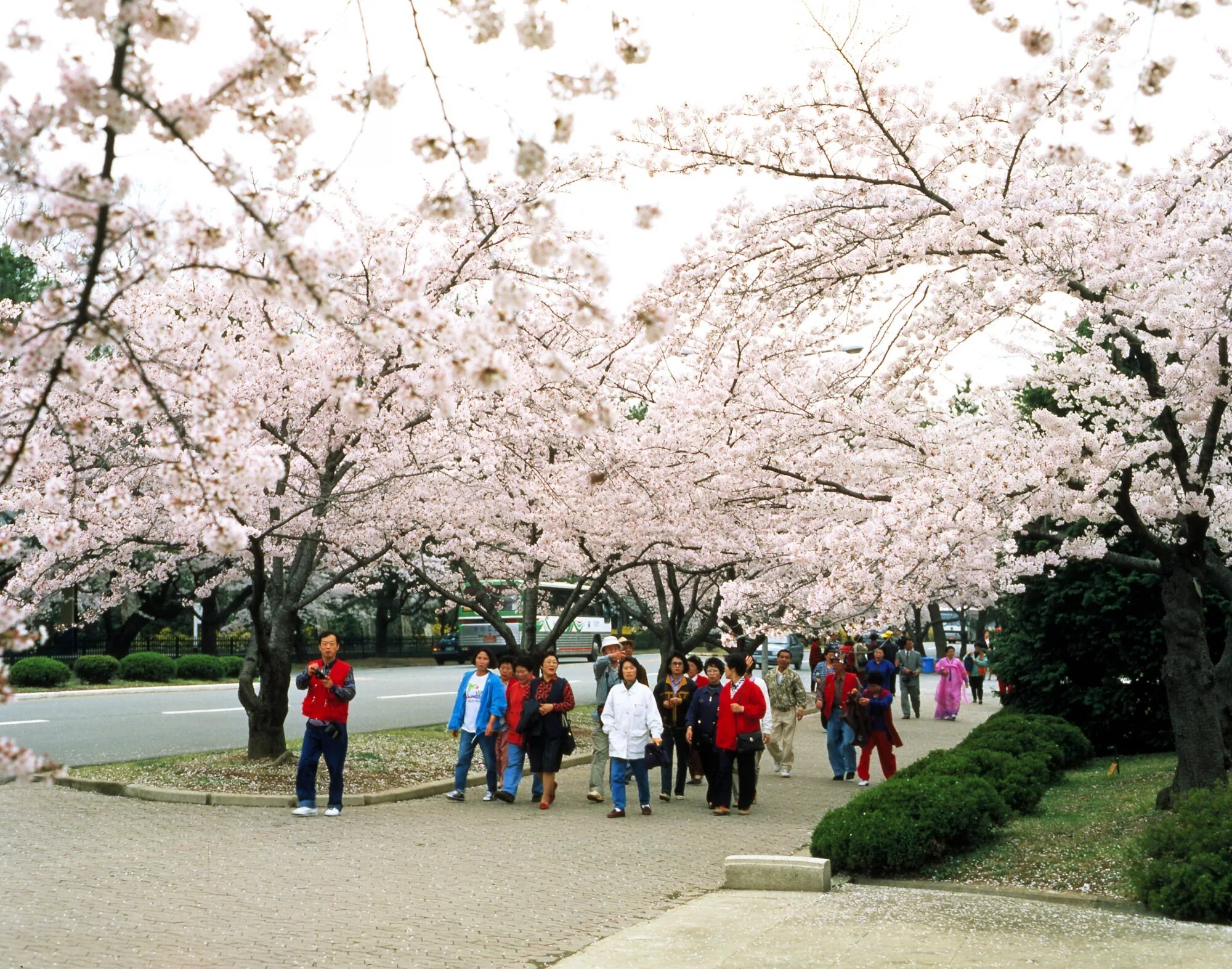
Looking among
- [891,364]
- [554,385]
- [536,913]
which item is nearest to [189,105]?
[536,913]

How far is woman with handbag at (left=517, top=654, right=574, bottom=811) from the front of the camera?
45.6 feet

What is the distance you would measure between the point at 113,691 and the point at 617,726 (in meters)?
20.2

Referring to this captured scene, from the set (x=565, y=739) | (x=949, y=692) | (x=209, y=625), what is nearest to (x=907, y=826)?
(x=565, y=739)

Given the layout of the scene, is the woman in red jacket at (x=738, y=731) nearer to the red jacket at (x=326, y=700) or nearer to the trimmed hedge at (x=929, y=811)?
the trimmed hedge at (x=929, y=811)

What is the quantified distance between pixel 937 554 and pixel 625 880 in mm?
3535

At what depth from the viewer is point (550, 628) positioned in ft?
164

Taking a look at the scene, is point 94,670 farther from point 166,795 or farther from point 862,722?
point 862,722

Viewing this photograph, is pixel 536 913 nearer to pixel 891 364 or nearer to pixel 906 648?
pixel 891 364

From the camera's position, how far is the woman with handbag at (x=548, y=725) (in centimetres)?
1391

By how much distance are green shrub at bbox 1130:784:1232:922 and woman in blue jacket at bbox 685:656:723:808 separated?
621 cm

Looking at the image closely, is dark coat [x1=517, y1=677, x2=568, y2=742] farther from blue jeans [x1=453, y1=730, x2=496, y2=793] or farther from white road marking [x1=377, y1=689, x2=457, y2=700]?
white road marking [x1=377, y1=689, x2=457, y2=700]

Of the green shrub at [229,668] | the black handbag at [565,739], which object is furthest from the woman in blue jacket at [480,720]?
the green shrub at [229,668]

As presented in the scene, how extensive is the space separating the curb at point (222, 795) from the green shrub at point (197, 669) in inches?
869

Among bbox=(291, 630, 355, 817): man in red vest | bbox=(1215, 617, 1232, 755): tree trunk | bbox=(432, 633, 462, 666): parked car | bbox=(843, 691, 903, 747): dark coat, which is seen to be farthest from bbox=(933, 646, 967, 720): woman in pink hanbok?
bbox=(432, 633, 462, 666): parked car
